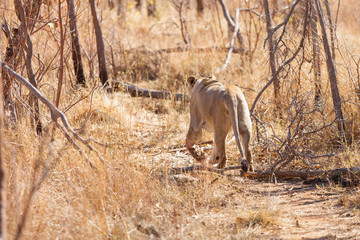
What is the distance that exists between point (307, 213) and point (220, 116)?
53.5 inches

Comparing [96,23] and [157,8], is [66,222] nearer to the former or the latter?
[96,23]

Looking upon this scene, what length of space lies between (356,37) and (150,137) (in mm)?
6646

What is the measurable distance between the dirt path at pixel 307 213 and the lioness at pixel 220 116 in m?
0.43

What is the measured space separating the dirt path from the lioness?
430 mm

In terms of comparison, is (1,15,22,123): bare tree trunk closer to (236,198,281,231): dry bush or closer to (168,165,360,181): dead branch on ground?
(168,165,360,181): dead branch on ground

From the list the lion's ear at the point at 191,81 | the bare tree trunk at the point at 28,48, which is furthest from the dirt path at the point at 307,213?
the bare tree trunk at the point at 28,48

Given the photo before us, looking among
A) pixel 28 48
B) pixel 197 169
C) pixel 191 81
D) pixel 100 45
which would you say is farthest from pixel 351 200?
pixel 100 45

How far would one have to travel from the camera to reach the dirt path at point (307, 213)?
3578 mm

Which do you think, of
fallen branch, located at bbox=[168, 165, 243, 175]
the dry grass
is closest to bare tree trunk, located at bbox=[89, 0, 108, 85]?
the dry grass

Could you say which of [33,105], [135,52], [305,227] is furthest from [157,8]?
[305,227]

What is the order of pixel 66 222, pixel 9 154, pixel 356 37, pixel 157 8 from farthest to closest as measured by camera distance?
pixel 157 8 < pixel 356 37 < pixel 9 154 < pixel 66 222

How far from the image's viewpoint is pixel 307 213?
4047 millimetres

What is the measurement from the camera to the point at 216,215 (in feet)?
13.3

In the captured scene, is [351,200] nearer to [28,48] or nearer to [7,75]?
[28,48]
